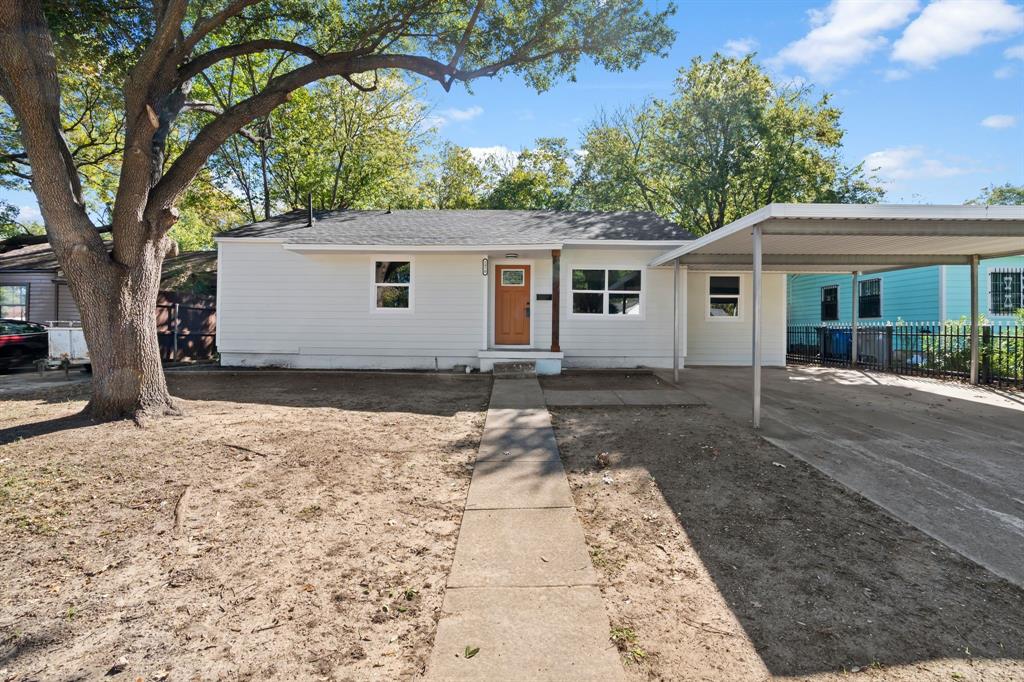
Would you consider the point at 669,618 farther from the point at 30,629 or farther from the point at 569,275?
the point at 569,275

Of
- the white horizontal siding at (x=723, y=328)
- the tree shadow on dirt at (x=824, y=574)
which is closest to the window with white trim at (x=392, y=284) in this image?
the white horizontal siding at (x=723, y=328)

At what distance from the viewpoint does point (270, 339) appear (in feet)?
38.2

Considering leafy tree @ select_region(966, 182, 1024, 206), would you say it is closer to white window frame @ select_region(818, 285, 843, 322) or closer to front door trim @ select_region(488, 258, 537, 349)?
white window frame @ select_region(818, 285, 843, 322)

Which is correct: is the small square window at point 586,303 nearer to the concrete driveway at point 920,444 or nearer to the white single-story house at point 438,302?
the white single-story house at point 438,302

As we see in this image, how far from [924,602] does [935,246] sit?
813cm

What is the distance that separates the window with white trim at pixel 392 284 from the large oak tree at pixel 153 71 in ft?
14.4

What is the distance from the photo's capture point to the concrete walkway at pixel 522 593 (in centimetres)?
202

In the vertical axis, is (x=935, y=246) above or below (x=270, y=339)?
above

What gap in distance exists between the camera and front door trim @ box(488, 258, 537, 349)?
11704mm

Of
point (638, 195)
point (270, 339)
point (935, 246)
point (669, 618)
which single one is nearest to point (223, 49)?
point (270, 339)

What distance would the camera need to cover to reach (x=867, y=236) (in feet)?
22.2

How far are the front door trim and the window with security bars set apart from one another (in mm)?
14083

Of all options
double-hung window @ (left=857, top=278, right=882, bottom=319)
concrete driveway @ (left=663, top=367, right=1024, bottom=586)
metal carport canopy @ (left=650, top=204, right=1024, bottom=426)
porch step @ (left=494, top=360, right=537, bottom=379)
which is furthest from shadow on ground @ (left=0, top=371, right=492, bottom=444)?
double-hung window @ (left=857, top=278, right=882, bottom=319)

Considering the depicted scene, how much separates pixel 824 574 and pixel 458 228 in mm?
10880
